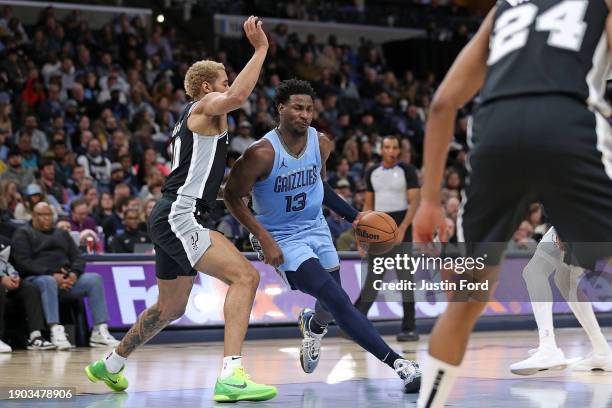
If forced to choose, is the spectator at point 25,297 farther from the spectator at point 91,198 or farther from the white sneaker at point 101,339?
the spectator at point 91,198

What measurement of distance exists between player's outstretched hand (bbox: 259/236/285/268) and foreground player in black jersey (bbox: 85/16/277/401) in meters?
0.24

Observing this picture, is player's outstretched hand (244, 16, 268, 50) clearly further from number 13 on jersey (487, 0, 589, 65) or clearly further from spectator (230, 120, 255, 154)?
spectator (230, 120, 255, 154)

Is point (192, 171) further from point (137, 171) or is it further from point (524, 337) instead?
point (137, 171)

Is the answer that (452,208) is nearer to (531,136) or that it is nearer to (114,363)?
(114,363)

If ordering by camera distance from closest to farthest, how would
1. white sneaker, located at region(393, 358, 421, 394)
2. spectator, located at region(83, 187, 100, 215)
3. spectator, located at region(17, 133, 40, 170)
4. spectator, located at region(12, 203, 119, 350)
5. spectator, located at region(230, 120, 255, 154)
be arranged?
white sneaker, located at region(393, 358, 421, 394), spectator, located at region(12, 203, 119, 350), spectator, located at region(83, 187, 100, 215), spectator, located at region(17, 133, 40, 170), spectator, located at region(230, 120, 255, 154)

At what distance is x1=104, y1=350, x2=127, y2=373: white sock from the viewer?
7.32 metres

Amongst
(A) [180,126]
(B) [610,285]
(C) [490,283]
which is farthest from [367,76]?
(C) [490,283]

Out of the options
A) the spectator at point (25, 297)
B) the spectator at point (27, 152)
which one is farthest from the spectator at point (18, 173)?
the spectator at point (25, 297)

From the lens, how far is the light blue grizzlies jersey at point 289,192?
747 centimetres

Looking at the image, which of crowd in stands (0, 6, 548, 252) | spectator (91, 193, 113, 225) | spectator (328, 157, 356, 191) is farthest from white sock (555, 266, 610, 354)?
spectator (328, 157, 356, 191)

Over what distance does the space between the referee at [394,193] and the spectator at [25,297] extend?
3.42 meters

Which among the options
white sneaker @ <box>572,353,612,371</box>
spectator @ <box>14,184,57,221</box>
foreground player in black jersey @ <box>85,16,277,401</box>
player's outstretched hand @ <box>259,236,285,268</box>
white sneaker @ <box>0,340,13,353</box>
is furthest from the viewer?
spectator @ <box>14,184,57,221</box>

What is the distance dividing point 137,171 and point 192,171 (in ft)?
29.9

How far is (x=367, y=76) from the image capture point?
77.5ft
